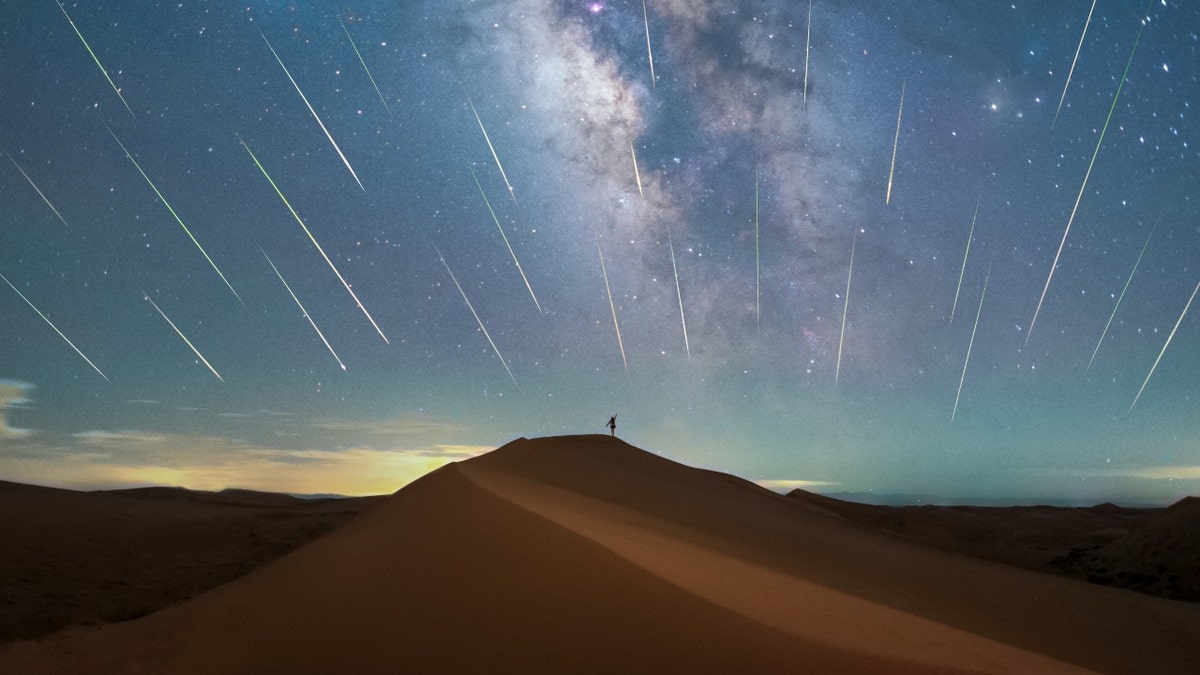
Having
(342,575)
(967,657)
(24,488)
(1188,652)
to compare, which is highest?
(24,488)

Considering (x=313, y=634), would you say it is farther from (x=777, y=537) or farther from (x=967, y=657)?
(x=777, y=537)

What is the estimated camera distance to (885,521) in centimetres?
2877

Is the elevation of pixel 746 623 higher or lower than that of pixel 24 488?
lower

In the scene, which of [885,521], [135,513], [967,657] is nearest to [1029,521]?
[885,521]

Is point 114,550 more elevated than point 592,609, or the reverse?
point 114,550

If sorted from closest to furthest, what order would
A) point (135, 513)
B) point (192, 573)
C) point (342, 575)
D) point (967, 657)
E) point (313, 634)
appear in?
1. point (967, 657)
2. point (313, 634)
3. point (342, 575)
4. point (192, 573)
5. point (135, 513)

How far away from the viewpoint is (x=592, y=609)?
6.92m

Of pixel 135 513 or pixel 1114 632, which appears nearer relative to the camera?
pixel 1114 632

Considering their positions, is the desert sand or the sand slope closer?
the desert sand

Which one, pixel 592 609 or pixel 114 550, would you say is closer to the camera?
pixel 592 609

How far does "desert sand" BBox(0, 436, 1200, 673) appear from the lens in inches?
248

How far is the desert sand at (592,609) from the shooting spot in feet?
20.7

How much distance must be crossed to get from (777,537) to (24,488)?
79.8 feet

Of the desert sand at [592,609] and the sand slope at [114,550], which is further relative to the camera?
the sand slope at [114,550]
